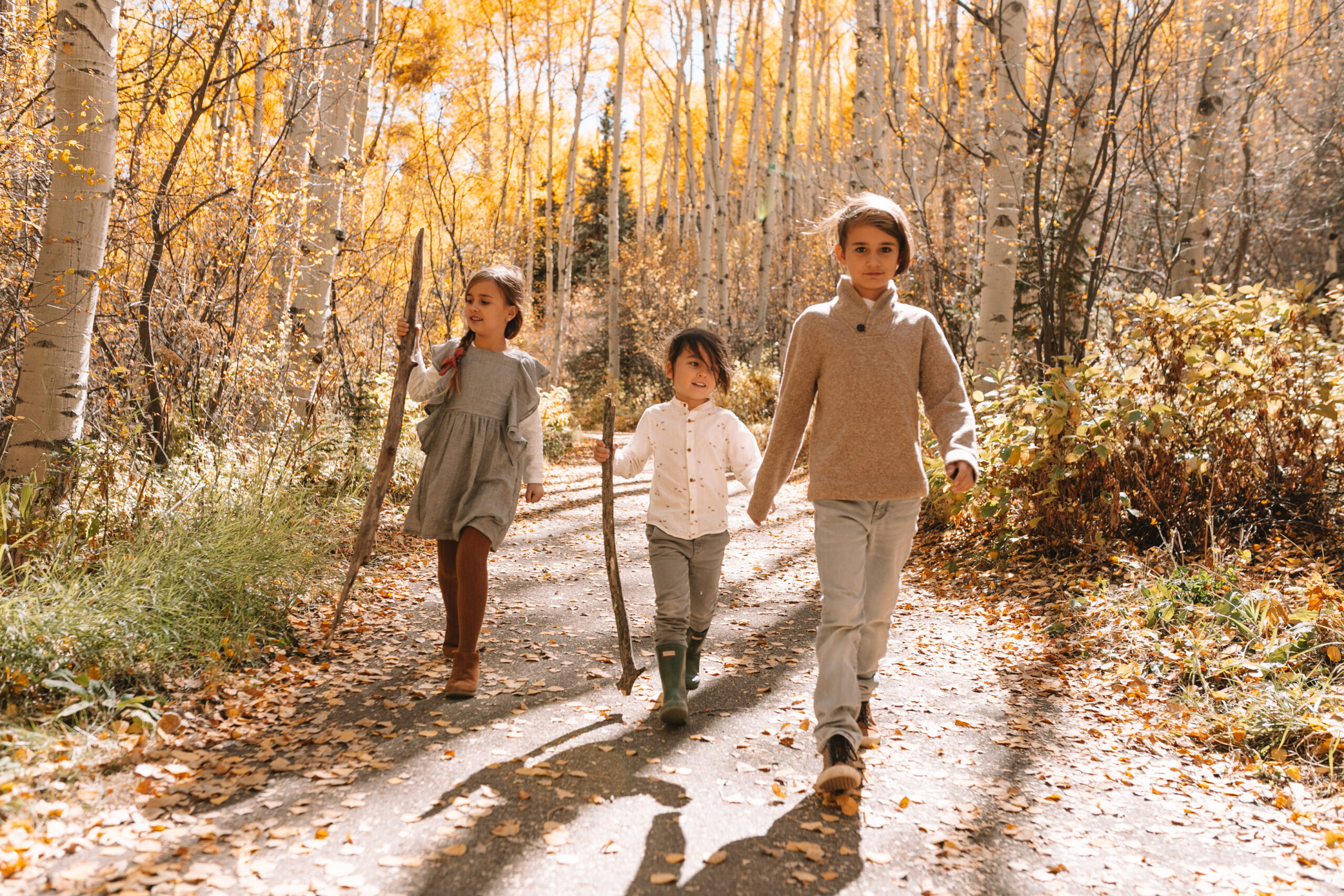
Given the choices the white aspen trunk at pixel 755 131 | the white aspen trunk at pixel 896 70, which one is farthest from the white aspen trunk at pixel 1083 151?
the white aspen trunk at pixel 755 131

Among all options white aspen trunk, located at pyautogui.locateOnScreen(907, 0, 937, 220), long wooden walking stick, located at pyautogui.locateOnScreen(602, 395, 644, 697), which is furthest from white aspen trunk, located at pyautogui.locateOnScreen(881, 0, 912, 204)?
long wooden walking stick, located at pyautogui.locateOnScreen(602, 395, 644, 697)

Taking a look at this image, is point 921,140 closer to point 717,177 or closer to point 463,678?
point 717,177

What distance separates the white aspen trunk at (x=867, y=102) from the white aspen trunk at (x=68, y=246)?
1019cm

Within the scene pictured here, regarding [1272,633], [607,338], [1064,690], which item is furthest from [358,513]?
[607,338]

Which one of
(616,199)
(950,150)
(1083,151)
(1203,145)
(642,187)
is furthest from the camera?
(642,187)

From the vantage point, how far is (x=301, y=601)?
15.4 ft

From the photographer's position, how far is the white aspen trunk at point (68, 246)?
4.23 m

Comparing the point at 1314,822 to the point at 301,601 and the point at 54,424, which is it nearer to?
the point at 301,601

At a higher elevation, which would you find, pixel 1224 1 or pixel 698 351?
pixel 1224 1

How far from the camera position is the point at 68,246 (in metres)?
4.31

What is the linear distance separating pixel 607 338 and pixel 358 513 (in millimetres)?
14765

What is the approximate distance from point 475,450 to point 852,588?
176 centimetres

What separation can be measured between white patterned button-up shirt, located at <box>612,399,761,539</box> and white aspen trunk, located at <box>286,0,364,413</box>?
4.83 metres

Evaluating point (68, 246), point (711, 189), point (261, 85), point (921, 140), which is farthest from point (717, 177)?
point (68, 246)
